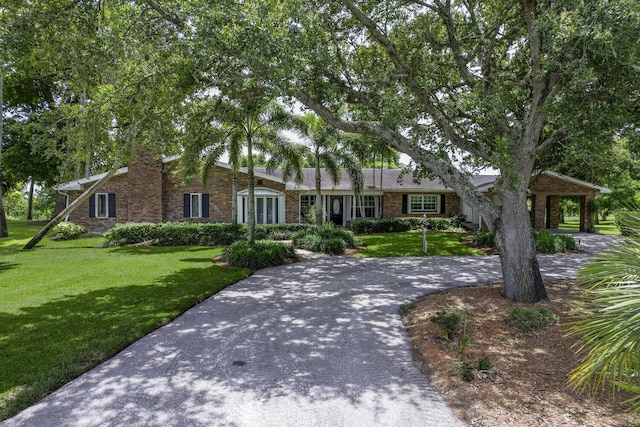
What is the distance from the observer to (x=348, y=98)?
898 cm

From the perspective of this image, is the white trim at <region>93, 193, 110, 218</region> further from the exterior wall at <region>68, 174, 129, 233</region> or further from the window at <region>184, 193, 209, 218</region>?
the window at <region>184, 193, 209, 218</region>

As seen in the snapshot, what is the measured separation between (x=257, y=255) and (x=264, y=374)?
799 cm

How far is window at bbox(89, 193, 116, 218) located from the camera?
22.1m

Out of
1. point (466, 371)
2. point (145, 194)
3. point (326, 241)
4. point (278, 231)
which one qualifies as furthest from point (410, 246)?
point (145, 194)

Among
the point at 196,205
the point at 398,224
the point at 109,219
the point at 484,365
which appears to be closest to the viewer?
the point at 484,365

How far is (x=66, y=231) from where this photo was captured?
20.0 meters

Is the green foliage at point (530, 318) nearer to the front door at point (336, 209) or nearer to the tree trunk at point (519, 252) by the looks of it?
the tree trunk at point (519, 252)

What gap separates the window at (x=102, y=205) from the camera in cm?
2208

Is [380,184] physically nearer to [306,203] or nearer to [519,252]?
[306,203]

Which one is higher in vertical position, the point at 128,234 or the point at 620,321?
the point at 620,321

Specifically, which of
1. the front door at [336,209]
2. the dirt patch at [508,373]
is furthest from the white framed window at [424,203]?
the dirt patch at [508,373]

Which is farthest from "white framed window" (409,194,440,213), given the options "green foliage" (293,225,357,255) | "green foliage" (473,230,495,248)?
"green foliage" (293,225,357,255)

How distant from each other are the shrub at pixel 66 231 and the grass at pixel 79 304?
444 centimetres

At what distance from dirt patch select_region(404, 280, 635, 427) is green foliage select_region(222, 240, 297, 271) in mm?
6378
